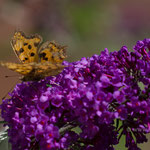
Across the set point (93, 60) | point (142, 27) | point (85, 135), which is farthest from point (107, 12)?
→ point (85, 135)

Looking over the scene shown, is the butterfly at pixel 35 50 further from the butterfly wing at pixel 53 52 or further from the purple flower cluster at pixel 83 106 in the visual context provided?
the purple flower cluster at pixel 83 106

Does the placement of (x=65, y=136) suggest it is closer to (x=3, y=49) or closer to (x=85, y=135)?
(x=85, y=135)

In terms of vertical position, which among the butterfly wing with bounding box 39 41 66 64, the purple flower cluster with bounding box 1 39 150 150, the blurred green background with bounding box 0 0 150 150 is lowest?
the purple flower cluster with bounding box 1 39 150 150

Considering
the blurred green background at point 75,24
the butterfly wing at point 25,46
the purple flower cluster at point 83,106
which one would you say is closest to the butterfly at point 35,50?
the butterfly wing at point 25,46

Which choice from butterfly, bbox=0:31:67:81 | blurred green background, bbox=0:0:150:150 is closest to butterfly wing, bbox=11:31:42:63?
butterfly, bbox=0:31:67:81

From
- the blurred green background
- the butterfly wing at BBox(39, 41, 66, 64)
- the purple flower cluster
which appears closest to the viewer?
the purple flower cluster

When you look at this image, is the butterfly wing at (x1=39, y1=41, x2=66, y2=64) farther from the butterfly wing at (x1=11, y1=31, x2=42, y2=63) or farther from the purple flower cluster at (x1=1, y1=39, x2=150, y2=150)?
the purple flower cluster at (x1=1, y1=39, x2=150, y2=150)

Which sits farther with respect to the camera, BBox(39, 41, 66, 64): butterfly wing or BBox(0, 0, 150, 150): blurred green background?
BBox(0, 0, 150, 150): blurred green background
